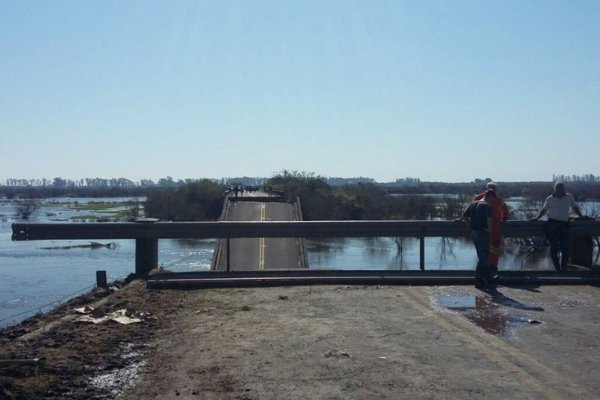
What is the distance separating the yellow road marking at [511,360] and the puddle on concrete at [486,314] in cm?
32

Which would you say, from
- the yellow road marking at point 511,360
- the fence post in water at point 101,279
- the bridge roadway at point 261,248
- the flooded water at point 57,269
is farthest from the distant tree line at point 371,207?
the yellow road marking at point 511,360

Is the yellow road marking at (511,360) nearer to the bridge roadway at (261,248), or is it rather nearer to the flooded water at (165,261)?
the bridge roadway at (261,248)

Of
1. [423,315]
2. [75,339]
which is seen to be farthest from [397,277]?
[75,339]

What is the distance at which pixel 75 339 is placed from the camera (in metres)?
7.85

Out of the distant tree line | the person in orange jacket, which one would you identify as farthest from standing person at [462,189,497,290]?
the distant tree line

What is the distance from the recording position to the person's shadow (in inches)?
403

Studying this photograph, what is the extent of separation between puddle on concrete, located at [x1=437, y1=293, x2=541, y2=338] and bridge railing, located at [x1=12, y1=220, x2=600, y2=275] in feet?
8.53

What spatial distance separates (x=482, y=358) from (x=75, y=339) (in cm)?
426

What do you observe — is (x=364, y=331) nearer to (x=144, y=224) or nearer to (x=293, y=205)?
(x=144, y=224)

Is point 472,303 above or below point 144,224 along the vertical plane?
below

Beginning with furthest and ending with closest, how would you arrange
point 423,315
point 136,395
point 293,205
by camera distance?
point 293,205 < point 423,315 < point 136,395

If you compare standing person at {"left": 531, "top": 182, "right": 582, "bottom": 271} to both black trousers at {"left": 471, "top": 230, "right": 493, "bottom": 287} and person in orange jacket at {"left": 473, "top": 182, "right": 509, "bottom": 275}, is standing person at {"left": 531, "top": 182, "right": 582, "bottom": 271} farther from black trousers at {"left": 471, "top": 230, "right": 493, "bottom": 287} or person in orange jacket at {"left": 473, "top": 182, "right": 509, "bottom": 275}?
black trousers at {"left": 471, "top": 230, "right": 493, "bottom": 287}

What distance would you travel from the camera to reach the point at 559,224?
46.4ft

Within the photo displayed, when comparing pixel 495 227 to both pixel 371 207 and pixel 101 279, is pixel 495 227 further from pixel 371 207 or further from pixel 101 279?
pixel 371 207
